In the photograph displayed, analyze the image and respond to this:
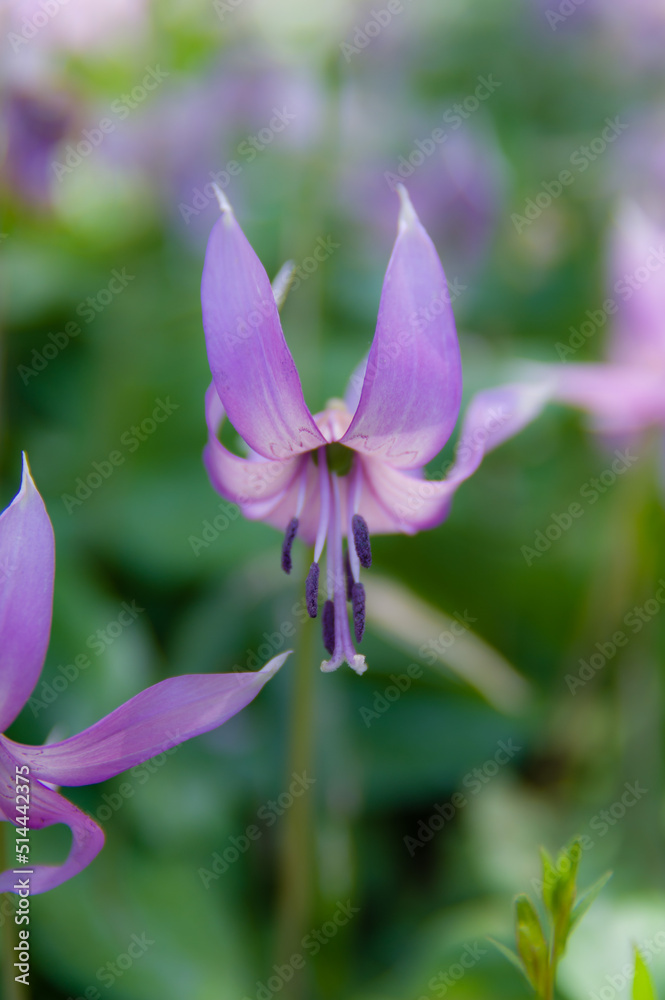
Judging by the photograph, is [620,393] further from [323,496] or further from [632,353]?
[323,496]

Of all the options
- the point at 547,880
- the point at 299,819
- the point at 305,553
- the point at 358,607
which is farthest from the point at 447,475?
the point at 299,819

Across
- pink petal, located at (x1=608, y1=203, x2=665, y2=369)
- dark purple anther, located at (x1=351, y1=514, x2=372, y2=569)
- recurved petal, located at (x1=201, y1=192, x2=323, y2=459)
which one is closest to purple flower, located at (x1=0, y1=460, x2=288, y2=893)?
recurved petal, located at (x1=201, y1=192, x2=323, y2=459)

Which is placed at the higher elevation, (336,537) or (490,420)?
(490,420)

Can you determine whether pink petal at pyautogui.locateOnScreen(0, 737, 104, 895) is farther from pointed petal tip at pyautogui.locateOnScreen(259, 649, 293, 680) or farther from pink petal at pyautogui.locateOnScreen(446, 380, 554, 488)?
pink petal at pyautogui.locateOnScreen(446, 380, 554, 488)

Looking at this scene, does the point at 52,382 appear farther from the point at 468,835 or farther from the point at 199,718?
the point at 199,718

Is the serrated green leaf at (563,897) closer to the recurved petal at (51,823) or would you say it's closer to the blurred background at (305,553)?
the recurved petal at (51,823)

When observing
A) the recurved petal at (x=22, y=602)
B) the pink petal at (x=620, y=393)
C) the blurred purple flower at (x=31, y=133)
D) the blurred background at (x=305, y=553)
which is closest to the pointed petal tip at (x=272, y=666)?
the recurved petal at (x=22, y=602)
